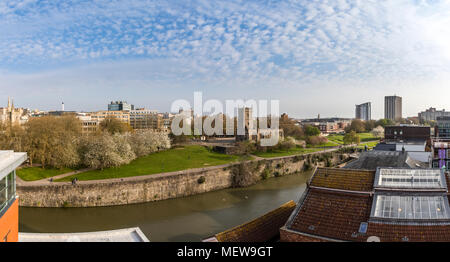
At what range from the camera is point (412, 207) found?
34.2 ft

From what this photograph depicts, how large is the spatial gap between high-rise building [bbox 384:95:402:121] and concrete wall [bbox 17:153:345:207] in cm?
16241

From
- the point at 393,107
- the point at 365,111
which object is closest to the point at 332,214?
the point at 393,107

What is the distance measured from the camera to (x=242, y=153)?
4516 cm

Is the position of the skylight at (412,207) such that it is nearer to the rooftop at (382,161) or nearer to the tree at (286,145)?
the rooftop at (382,161)

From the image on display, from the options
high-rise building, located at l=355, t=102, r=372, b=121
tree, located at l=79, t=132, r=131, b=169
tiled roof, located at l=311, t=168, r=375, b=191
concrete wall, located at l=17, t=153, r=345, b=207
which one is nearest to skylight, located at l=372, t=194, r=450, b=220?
tiled roof, located at l=311, t=168, r=375, b=191

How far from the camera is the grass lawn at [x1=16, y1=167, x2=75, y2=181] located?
27.7 m

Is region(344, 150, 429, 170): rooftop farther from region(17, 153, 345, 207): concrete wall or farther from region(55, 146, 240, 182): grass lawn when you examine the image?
region(55, 146, 240, 182): grass lawn

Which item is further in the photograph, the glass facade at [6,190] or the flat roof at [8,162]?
the glass facade at [6,190]

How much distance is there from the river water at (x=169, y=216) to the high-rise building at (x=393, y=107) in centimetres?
16003

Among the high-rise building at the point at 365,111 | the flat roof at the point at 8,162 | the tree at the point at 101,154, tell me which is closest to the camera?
the flat roof at the point at 8,162

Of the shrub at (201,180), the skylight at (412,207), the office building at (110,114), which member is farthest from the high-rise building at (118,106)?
the skylight at (412,207)

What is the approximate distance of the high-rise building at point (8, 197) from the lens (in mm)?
6977
